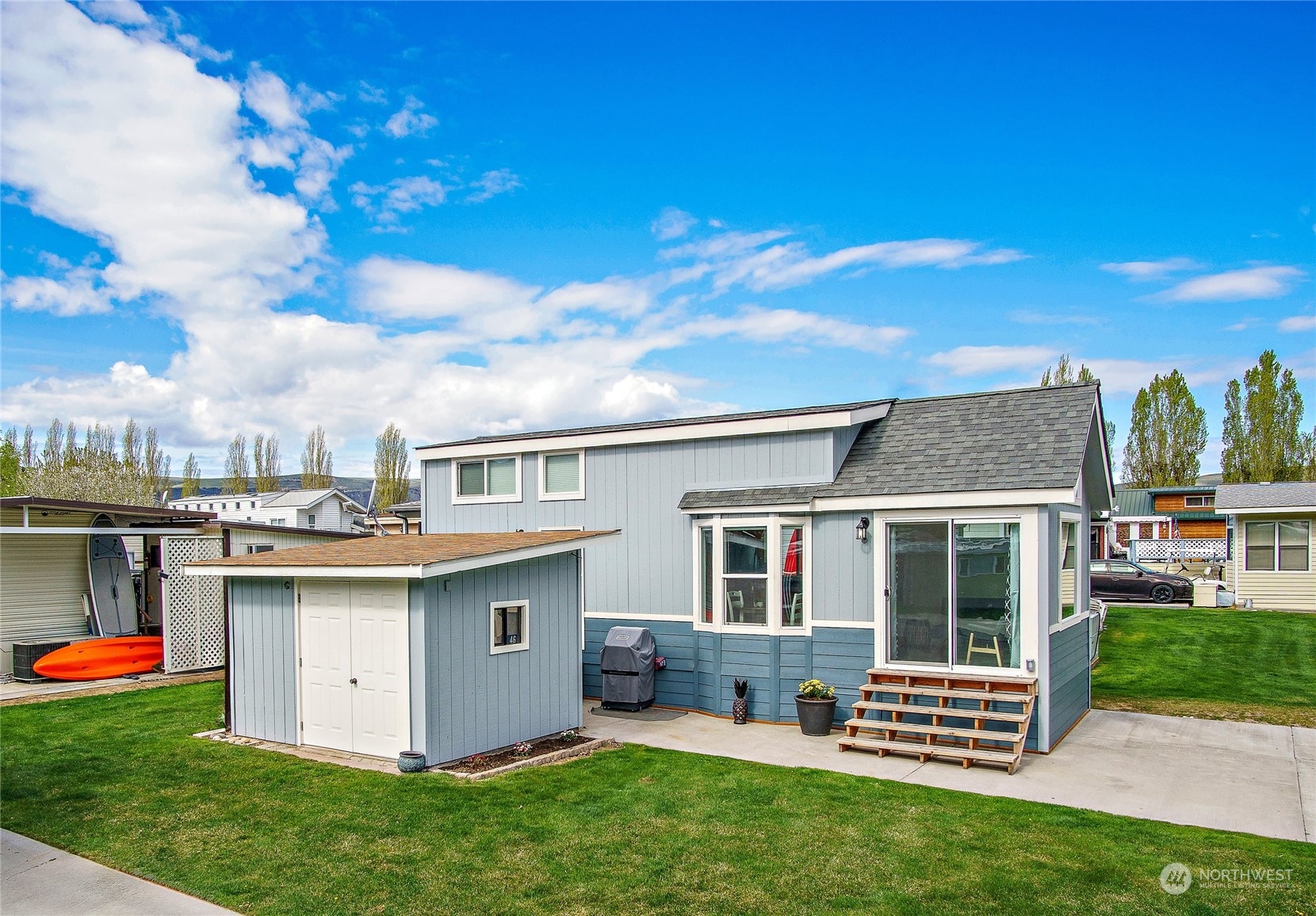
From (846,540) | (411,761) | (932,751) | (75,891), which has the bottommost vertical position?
(932,751)

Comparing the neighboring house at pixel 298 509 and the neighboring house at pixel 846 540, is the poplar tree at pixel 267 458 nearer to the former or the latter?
the neighboring house at pixel 298 509

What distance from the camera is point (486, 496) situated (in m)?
13.4

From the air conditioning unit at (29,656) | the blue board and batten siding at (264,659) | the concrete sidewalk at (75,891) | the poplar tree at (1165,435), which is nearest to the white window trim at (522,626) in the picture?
the blue board and batten siding at (264,659)

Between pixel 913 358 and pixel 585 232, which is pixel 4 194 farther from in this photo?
pixel 913 358

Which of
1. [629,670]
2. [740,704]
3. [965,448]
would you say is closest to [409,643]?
[629,670]

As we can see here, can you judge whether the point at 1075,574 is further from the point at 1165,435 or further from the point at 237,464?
the point at 237,464

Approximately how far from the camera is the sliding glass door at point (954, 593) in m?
8.96

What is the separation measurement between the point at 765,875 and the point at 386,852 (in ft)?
9.08

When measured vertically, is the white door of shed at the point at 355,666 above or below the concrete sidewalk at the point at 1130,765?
above

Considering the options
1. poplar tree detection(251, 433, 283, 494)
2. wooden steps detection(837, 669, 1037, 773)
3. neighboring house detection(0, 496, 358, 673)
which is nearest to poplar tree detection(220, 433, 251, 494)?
poplar tree detection(251, 433, 283, 494)

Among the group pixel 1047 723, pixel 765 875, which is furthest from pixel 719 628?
pixel 765 875

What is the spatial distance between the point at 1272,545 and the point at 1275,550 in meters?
0.14

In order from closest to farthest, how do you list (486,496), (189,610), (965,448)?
(965,448), (486,496), (189,610)

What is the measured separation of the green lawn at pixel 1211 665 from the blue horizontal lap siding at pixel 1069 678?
99cm
